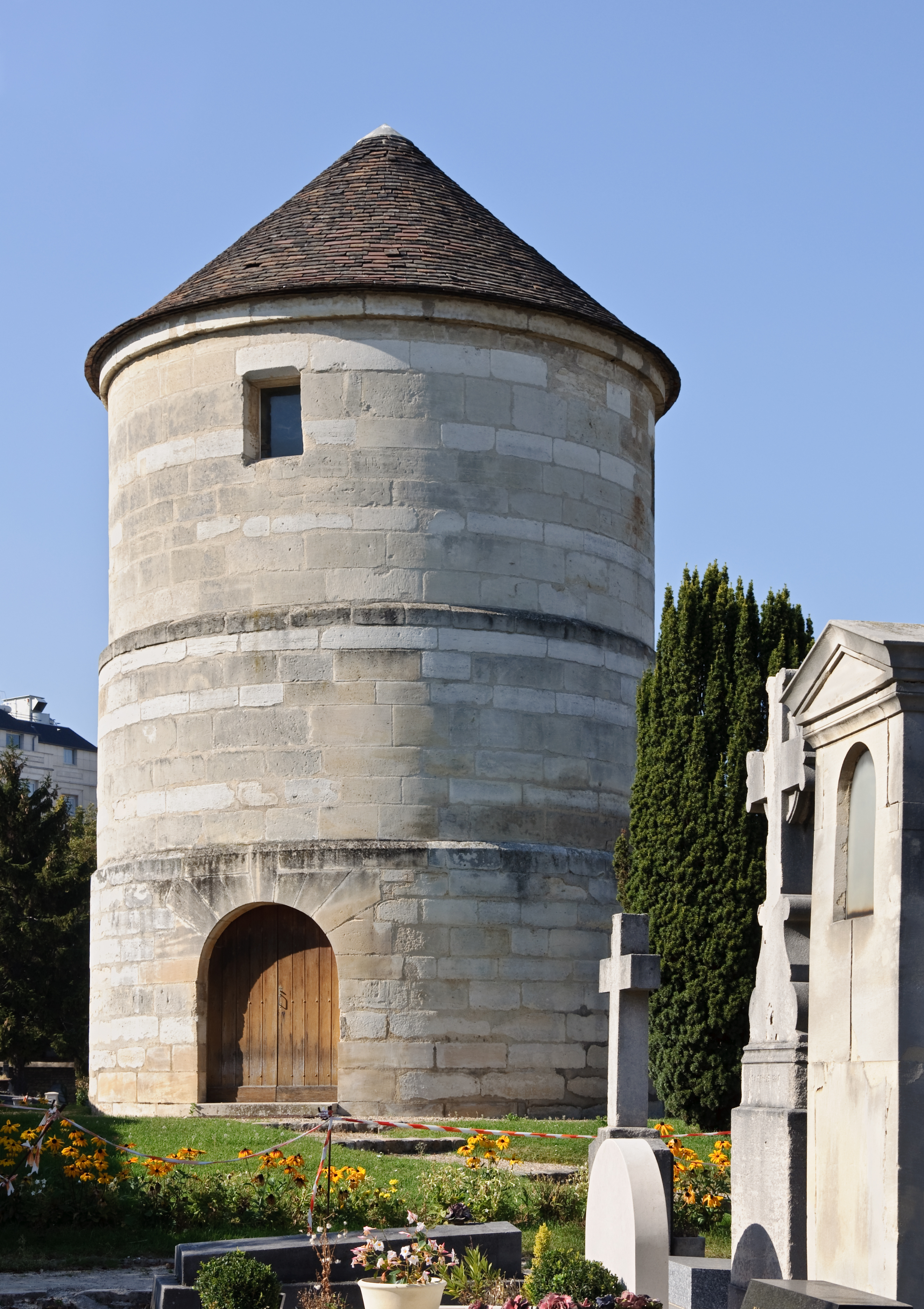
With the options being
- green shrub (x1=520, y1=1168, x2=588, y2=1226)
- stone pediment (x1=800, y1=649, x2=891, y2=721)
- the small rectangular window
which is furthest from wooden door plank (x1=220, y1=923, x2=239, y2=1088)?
stone pediment (x1=800, y1=649, x2=891, y2=721)

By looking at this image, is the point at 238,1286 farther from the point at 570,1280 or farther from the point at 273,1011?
the point at 273,1011

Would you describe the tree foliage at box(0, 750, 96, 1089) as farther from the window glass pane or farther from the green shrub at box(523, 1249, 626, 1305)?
the window glass pane

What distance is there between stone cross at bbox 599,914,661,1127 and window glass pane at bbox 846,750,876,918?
12.2ft

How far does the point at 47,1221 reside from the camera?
36.8 ft

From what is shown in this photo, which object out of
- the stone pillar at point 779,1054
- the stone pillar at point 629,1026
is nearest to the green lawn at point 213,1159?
the stone pillar at point 629,1026

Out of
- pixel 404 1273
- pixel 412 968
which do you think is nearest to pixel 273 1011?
pixel 412 968

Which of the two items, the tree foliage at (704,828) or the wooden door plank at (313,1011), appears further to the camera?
the wooden door plank at (313,1011)

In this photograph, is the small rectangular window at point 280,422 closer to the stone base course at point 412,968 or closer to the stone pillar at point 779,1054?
the stone base course at point 412,968

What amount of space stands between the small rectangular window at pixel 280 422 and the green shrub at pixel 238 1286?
34.0 feet

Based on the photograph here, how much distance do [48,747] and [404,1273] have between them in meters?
70.4

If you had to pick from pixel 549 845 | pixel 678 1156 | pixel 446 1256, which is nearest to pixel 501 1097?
pixel 549 845

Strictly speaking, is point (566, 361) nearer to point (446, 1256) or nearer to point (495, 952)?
point (495, 952)

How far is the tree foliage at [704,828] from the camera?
575 inches

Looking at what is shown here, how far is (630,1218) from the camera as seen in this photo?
27.9 feet
